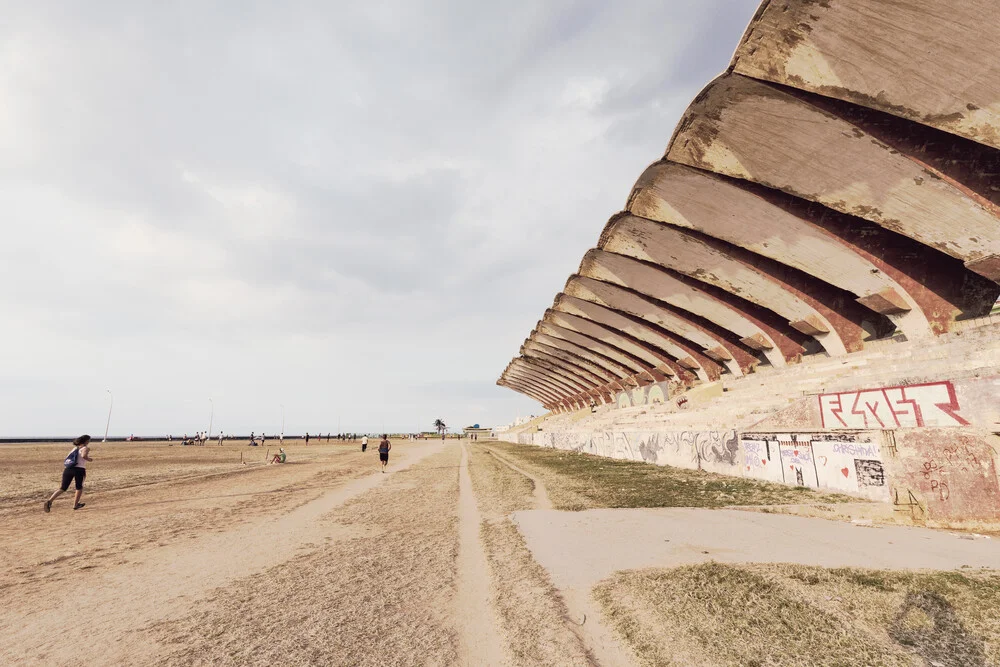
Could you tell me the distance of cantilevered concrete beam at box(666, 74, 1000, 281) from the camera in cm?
1123

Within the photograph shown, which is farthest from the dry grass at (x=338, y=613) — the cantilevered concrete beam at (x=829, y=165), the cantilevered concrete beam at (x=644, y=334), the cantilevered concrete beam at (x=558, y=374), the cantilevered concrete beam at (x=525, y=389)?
the cantilevered concrete beam at (x=525, y=389)

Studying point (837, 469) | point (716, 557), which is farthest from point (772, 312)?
point (716, 557)

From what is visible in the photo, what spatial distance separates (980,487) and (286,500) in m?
13.8

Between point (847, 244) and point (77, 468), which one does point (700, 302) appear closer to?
point (847, 244)

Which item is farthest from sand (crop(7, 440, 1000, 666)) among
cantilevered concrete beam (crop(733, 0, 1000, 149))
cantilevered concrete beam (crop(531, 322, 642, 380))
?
cantilevered concrete beam (crop(531, 322, 642, 380))

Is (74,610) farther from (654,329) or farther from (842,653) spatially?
(654,329)

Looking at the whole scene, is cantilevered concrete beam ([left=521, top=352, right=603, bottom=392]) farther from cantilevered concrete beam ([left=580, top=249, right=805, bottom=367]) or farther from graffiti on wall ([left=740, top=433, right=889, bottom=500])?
graffiti on wall ([left=740, top=433, right=889, bottom=500])

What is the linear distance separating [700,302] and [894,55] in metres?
14.9

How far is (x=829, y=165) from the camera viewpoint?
40.3 ft

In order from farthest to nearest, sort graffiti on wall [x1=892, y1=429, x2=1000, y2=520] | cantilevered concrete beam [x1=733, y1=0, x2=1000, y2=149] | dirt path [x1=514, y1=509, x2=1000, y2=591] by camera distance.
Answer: cantilevered concrete beam [x1=733, y1=0, x2=1000, y2=149]
graffiti on wall [x1=892, y1=429, x2=1000, y2=520]
dirt path [x1=514, y1=509, x2=1000, y2=591]

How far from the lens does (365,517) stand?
28.0ft

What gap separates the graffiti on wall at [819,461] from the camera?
8.23 meters

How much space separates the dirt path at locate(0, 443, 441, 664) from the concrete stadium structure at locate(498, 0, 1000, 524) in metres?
10.4

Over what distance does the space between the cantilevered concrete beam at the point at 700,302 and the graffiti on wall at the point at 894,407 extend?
10413 millimetres
